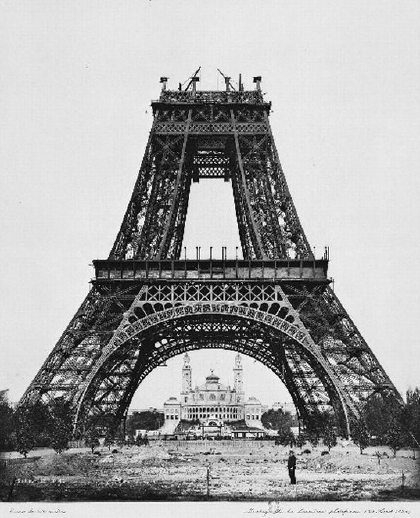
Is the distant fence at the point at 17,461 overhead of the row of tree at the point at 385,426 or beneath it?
beneath

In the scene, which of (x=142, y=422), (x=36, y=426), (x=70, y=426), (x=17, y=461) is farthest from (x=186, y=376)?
(x=17, y=461)

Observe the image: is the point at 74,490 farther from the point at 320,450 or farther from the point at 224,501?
the point at 320,450

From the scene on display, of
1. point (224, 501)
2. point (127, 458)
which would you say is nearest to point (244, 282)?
point (127, 458)

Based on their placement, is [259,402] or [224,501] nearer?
[224,501]

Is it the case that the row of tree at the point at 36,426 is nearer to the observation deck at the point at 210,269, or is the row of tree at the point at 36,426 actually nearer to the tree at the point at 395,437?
the observation deck at the point at 210,269

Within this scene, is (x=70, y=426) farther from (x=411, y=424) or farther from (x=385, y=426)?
(x=411, y=424)

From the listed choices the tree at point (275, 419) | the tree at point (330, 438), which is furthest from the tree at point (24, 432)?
the tree at point (275, 419)
